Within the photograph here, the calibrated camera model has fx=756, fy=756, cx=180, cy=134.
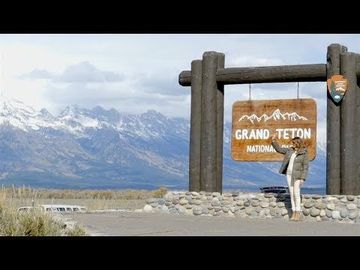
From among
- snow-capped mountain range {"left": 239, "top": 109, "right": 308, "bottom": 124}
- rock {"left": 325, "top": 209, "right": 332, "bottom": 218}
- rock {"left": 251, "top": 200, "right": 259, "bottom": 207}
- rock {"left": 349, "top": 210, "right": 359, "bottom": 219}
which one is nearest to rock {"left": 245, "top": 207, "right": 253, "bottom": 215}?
rock {"left": 251, "top": 200, "right": 259, "bottom": 207}

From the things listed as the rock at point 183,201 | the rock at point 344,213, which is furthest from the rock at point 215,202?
the rock at point 344,213

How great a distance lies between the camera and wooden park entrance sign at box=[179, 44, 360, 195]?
16.9m

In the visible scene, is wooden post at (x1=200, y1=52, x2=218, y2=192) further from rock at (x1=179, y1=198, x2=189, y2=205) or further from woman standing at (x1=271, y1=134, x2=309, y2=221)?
woman standing at (x1=271, y1=134, x2=309, y2=221)

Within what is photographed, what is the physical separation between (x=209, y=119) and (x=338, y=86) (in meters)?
3.38

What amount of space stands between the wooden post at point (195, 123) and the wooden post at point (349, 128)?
367 cm

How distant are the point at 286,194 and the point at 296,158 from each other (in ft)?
5.68

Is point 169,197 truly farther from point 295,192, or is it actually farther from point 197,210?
point 295,192

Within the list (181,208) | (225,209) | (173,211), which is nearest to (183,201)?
(181,208)

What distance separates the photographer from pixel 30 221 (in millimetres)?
10703
